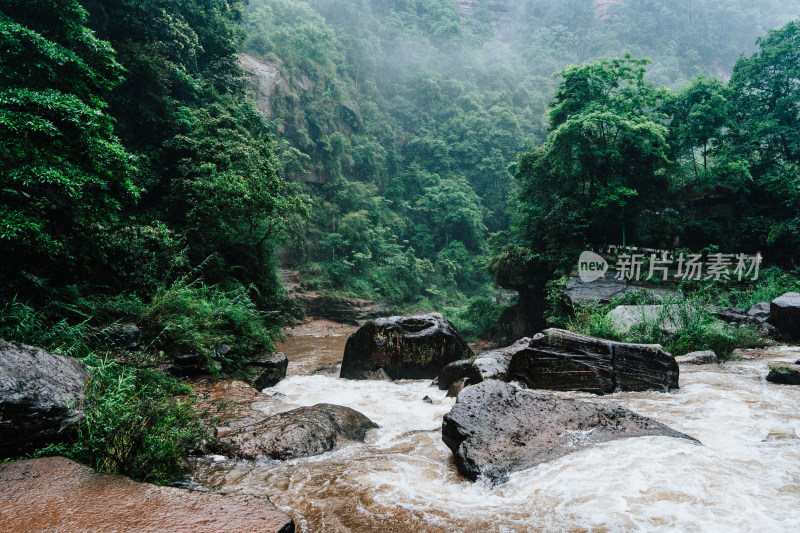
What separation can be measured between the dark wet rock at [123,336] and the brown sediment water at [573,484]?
297 centimetres

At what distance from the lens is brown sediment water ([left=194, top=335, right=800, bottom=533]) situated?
252 cm

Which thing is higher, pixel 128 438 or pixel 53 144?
pixel 53 144

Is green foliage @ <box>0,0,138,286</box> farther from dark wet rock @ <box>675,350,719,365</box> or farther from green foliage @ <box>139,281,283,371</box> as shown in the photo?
dark wet rock @ <box>675,350,719,365</box>

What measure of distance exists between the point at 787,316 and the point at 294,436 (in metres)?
12.8

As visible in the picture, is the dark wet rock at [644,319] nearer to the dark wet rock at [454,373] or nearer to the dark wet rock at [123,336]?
the dark wet rock at [454,373]

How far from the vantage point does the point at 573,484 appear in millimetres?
2957

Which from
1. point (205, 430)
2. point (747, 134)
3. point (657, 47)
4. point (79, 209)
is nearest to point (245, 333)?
point (79, 209)

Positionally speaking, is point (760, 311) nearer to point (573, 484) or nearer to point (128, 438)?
point (573, 484)

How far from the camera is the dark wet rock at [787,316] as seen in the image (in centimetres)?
1015

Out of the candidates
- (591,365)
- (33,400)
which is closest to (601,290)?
(591,365)

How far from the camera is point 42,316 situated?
482cm

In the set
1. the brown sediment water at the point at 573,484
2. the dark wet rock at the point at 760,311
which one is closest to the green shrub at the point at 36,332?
the brown sediment water at the point at 573,484

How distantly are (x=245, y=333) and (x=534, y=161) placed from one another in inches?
578

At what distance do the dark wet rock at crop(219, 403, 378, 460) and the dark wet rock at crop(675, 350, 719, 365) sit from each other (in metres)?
6.55
